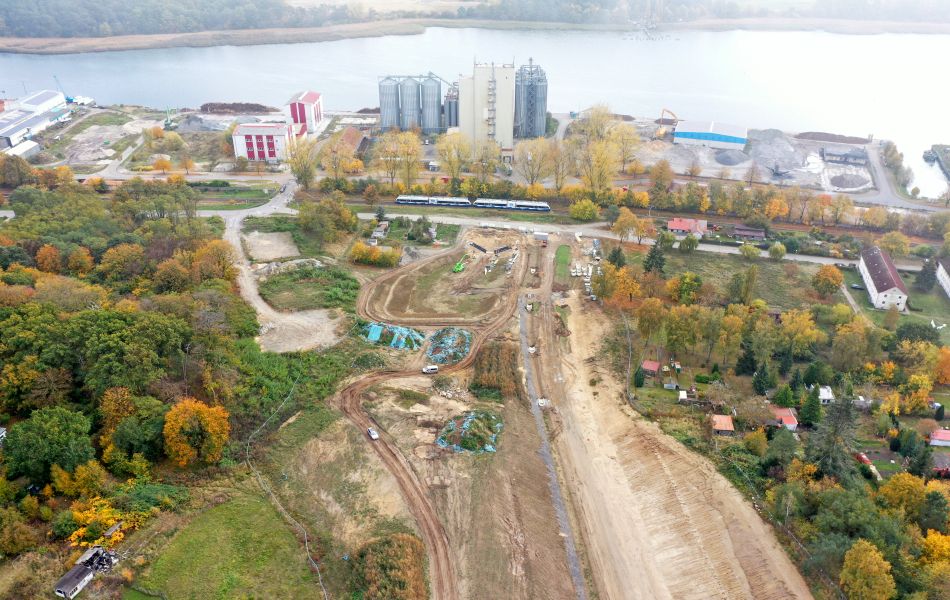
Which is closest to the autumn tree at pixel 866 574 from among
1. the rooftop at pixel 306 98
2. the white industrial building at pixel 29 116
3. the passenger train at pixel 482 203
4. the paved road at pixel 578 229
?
the paved road at pixel 578 229

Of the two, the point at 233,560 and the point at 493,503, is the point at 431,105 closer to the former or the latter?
the point at 493,503

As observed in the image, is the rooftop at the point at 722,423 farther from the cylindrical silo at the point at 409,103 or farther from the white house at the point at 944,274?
the cylindrical silo at the point at 409,103

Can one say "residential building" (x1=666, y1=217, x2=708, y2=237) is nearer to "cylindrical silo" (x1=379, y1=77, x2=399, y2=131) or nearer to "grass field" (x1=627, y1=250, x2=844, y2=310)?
"grass field" (x1=627, y1=250, x2=844, y2=310)

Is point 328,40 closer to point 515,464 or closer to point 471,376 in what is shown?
point 471,376

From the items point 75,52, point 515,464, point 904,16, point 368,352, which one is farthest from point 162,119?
point 904,16

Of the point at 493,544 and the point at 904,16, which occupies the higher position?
the point at 904,16

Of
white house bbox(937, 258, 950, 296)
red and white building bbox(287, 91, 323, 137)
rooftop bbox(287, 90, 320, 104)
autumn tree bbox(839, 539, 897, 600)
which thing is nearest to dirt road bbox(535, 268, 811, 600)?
autumn tree bbox(839, 539, 897, 600)
